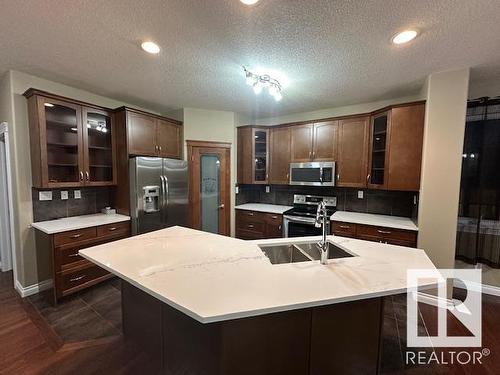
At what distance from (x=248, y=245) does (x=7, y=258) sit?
3842mm

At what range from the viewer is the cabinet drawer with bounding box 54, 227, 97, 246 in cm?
238

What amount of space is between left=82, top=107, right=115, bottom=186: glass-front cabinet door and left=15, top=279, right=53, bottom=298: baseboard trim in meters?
1.32

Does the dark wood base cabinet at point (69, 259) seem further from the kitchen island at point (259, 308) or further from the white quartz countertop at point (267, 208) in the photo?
the white quartz countertop at point (267, 208)

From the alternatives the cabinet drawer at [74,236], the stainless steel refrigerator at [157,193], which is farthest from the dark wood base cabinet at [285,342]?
the stainless steel refrigerator at [157,193]

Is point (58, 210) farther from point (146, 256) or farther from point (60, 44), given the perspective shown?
point (146, 256)

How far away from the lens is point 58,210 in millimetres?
2820

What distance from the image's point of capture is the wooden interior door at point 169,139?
3.43m

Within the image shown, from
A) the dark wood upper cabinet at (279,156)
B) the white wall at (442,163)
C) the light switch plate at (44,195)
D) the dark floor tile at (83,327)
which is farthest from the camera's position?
the dark wood upper cabinet at (279,156)

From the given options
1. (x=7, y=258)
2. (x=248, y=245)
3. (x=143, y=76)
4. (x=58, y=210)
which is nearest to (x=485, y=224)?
(x=248, y=245)

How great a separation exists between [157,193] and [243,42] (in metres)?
2.27

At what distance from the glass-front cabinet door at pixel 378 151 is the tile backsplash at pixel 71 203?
3.84 meters

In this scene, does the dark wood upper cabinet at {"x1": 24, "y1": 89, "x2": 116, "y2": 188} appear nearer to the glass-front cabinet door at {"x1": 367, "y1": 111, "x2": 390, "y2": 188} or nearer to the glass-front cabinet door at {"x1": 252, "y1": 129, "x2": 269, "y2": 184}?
the glass-front cabinet door at {"x1": 252, "y1": 129, "x2": 269, "y2": 184}

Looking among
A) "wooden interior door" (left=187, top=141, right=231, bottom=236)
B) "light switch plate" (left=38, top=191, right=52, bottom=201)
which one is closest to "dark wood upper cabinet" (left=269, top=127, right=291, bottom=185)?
"wooden interior door" (left=187, top=141, right=231, bottom=236)

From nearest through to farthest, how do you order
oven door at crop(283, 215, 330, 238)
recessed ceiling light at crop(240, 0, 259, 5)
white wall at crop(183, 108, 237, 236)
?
recessed ceiling light at crop(240, 0, 259, 5) < oven door at crop(283, 215, 330, 238) < white wall at crop(183, 108, 237, 236)
